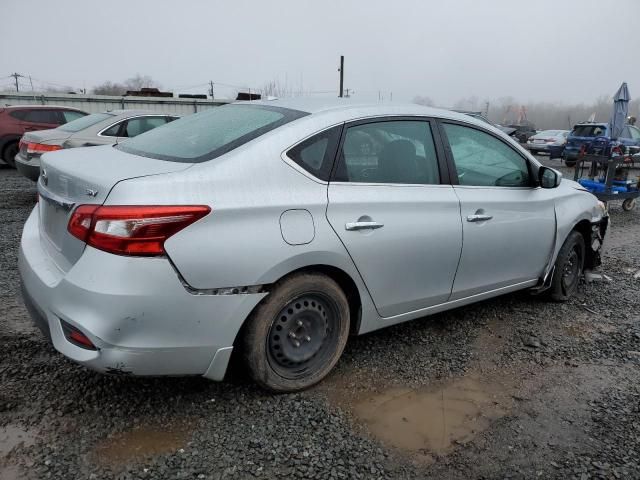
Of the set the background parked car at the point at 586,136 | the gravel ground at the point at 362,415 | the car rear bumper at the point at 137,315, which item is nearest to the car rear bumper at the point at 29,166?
the gravel ground at the point at 362,415

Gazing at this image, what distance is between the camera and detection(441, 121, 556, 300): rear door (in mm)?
3260

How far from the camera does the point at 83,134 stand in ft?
25.3

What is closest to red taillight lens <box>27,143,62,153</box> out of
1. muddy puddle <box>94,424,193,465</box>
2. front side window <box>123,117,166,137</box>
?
front side window <box>123,117,166,137</box>

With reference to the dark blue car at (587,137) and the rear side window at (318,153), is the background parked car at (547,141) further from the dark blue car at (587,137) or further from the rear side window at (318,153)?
the rear side window at (318,153)

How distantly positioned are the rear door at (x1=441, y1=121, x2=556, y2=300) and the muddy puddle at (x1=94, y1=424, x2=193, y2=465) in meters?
1.92

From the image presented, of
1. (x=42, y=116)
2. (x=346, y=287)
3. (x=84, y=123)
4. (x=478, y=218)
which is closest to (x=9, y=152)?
(x=42, y=116)

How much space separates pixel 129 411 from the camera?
2.50 meters

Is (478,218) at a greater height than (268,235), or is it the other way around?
(268,235)

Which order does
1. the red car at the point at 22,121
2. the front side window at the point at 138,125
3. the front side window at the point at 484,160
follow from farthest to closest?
the red car at the point at 22,121 → the front side window at the point at 138,125 → the front side window at the point at 484,160

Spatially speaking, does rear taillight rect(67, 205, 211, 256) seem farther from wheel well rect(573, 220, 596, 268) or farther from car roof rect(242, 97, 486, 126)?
wheel well rect(573, 220, 596, 268)

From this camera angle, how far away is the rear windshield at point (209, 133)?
254 centimetres

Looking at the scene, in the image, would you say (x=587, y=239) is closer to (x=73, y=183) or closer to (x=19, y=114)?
(x=73, y=183)

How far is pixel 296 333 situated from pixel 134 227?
1.04m

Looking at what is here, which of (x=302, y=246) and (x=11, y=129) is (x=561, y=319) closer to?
(x=302, y=246)
